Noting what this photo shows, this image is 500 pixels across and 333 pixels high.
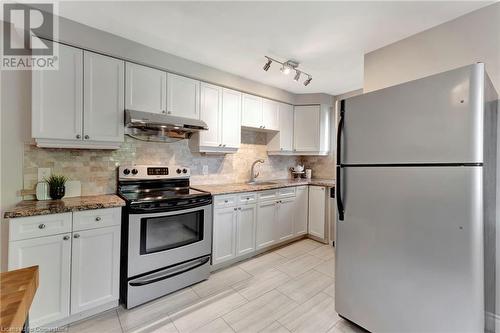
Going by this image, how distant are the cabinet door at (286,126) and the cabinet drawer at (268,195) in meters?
0.90

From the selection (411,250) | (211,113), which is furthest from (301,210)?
(411,250)

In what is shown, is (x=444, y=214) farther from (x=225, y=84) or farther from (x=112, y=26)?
(x=112, y=26)

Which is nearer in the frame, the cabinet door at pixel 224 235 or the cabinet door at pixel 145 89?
the cabinet door at pixel 145 89

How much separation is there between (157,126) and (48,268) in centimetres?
149

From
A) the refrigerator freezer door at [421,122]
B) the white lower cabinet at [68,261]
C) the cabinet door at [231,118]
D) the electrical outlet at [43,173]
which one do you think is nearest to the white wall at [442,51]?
the refrigerator freezer door at [421,122]

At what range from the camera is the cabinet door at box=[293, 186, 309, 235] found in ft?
11.5

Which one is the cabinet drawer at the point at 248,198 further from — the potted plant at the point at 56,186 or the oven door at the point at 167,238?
the potted plant at the point at 56,186

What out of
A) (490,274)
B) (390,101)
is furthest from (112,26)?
(490,274)

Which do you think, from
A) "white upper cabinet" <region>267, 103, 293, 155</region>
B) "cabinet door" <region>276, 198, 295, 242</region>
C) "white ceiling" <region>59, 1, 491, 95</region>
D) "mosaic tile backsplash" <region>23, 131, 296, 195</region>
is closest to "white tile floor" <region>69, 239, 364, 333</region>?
"cabinet door" <region>276, 198, 295, 242</region>

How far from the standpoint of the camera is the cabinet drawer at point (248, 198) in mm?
2785

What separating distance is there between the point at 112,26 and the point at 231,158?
6.77 feet

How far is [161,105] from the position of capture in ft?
7.92

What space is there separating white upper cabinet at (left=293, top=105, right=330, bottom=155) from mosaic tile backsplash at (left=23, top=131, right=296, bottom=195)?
24.7 inches

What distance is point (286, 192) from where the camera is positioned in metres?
3.34
